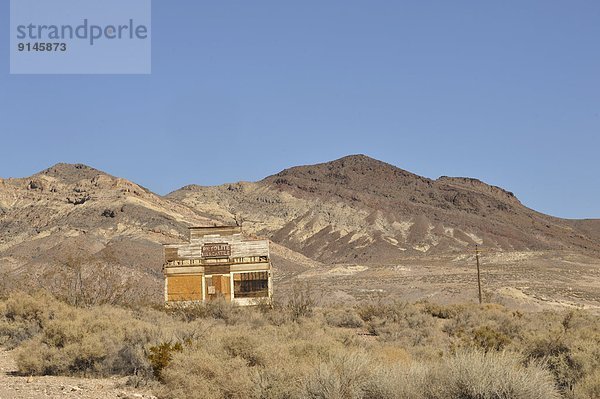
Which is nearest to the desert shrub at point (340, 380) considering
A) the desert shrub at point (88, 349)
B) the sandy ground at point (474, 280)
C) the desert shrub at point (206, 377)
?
the desert shrub at point (206, 377)

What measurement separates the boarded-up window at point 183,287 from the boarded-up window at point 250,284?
2026mm

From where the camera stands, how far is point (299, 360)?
1226 centimetres

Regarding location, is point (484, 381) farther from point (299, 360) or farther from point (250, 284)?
point (250, 284)

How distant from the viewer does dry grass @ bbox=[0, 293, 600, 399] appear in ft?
31.4

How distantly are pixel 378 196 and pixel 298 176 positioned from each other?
28.0 metres

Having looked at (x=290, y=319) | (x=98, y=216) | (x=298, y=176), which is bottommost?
(x=290, y=319)

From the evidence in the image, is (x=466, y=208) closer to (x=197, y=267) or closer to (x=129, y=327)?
(x=197, y=267)

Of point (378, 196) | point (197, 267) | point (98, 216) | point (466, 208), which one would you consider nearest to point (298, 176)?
point (378, 196)

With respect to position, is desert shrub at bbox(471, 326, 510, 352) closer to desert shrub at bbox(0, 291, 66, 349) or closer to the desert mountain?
desert shrub at bbox(0, 291, 66, 349)

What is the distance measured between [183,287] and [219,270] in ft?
7.08

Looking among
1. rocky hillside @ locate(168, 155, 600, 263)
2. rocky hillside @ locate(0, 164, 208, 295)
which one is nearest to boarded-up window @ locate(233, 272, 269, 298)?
rocky hillside @ locate(0, 164, 208, 295)

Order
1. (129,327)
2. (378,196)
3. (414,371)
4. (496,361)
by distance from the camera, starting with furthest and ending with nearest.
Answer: (378,196), (129,327), (414,371), (496,361)

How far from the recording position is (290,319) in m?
26.4

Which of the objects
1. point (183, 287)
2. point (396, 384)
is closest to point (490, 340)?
point (396, 384)
